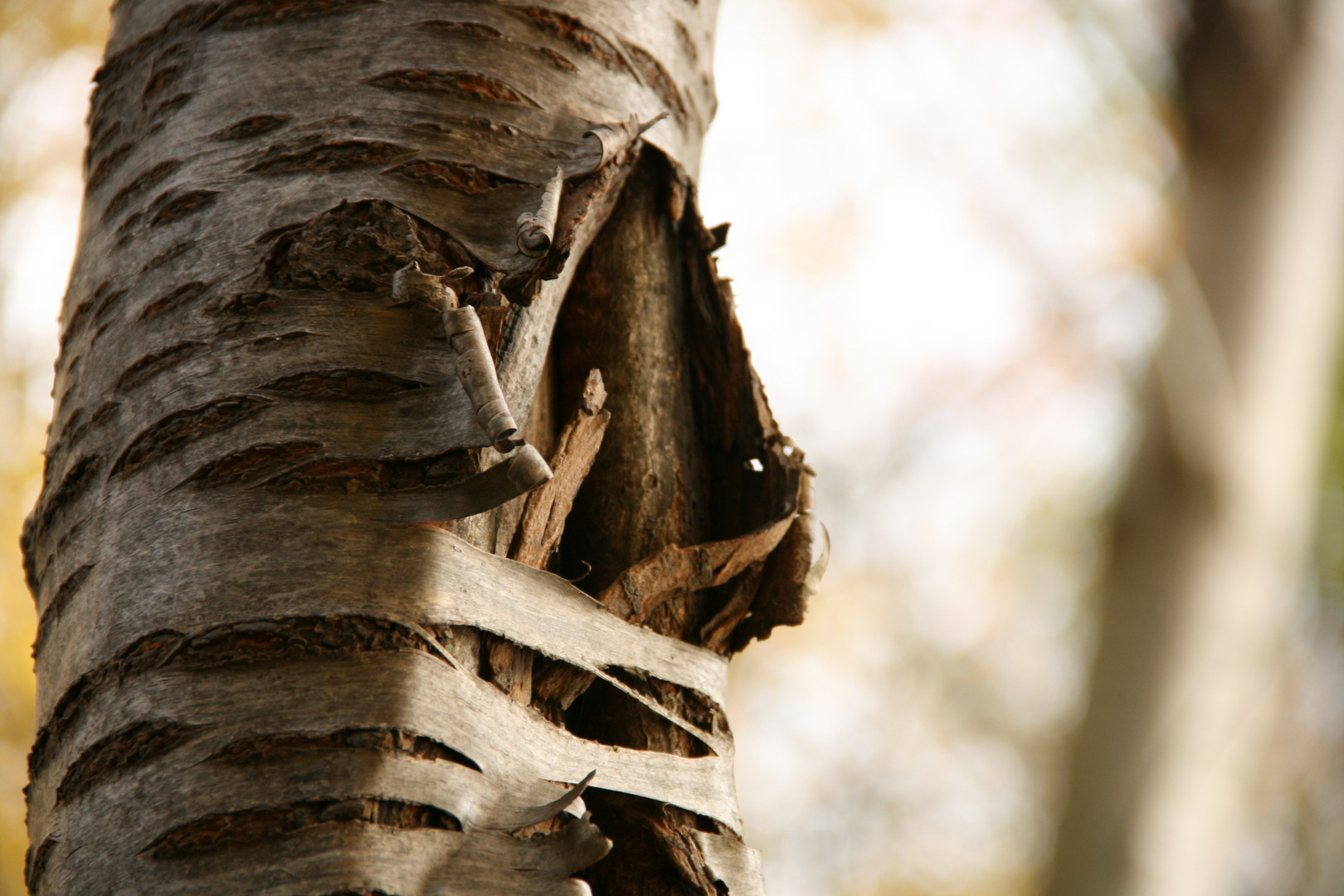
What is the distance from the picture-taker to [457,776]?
0.36m

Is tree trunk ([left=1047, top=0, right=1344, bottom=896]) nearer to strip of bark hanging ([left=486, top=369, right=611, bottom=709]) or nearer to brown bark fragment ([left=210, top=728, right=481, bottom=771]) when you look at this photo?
strip of bark hanging ([left=486, top=369, right=611, bottom=709])

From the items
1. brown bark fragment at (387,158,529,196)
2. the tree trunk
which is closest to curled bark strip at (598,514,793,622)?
brown bark fragment at (387,158,529,196)

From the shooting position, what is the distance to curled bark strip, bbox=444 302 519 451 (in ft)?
1.18

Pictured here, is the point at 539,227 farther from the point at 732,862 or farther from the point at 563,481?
the point at 732,862

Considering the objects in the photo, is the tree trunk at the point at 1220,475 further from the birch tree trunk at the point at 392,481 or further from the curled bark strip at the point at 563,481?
the curled bark strip at the point at 563,481

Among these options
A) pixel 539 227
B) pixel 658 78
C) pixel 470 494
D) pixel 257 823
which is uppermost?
pixel 658 78

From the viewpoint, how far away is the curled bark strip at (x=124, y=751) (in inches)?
13.8

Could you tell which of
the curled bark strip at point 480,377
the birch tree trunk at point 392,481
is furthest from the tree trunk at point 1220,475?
the curled bark strip at point 480,377

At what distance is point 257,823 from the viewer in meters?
0.33

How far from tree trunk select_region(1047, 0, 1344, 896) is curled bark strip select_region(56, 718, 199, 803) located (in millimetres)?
1068

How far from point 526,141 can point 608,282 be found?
11 cm

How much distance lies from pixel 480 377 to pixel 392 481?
60mm

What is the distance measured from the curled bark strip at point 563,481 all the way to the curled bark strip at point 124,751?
0.16 meters

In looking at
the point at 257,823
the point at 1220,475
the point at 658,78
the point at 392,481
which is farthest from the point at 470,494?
the point at 1220,475
